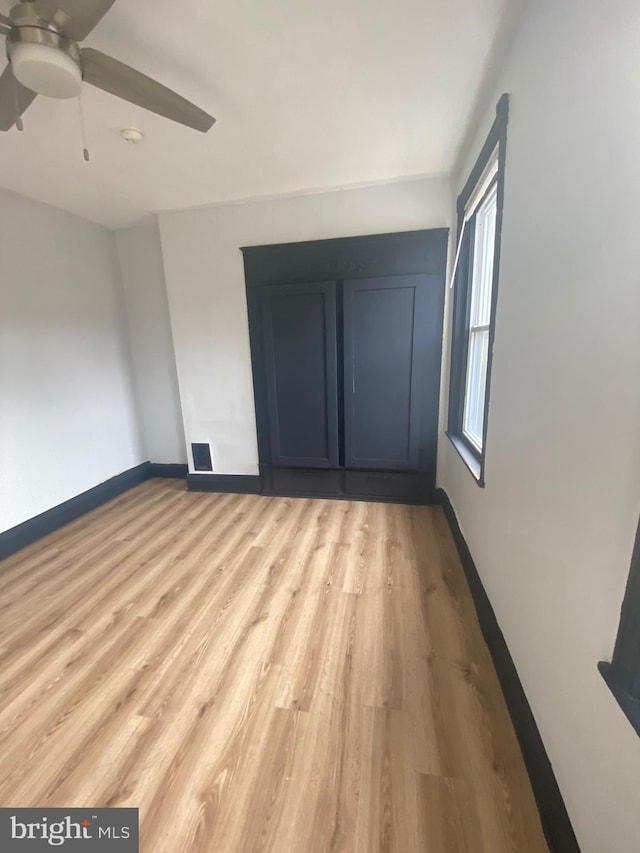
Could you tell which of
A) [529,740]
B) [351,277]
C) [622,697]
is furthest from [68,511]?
[622,697]

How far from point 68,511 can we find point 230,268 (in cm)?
247

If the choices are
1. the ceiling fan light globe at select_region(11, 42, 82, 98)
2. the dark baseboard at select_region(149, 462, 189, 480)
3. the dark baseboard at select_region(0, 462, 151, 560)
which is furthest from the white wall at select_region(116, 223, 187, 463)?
the ceiling fan light globe at select_region(11, 42, 82, 98)

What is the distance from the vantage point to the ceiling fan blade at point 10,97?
1.24 metres

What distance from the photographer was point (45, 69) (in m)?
1.10

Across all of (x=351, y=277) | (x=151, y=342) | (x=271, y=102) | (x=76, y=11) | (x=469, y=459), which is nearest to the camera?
(x=76, y=11)

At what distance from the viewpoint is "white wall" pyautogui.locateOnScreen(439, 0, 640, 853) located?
72cm

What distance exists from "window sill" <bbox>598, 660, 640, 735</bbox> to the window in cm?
104

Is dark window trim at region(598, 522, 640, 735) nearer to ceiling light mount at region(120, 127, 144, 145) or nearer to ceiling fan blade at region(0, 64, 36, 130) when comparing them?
ceiling fan blade at region(0, 64, 36, 130)

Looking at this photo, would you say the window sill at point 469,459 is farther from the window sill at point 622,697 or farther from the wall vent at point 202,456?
the wall vent at point 202,456

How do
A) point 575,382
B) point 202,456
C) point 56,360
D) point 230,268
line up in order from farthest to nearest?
point 202,456 < point 230,268 < point 56,360 < point 575,382

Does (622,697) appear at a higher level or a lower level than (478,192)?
lower

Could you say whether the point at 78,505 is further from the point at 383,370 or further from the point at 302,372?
the point at 383,370

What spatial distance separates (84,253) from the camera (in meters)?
3.02

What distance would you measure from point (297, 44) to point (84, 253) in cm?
260
